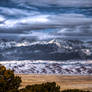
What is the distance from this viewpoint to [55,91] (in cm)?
2878

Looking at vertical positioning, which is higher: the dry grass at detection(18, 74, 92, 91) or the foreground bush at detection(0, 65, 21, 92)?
the foreground bush at detection(0, 65, 21, 92)

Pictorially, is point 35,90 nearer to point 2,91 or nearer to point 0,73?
point 2,91

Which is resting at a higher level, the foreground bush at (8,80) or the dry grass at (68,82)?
the foreground bush at (8,80)

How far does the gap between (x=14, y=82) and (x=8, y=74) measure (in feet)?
4.49

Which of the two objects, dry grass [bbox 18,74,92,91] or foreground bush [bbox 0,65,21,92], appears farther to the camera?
dry grass [bbox 18,74,92,91]

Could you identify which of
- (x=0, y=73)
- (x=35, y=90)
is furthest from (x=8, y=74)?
(x=35, y=90)

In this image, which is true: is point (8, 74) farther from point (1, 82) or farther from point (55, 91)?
point (55, 91)

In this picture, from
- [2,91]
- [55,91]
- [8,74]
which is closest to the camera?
[55,91]

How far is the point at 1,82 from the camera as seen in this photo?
3359 cm

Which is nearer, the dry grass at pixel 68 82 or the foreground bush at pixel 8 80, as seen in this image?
the foreground bush at pixel 8 80

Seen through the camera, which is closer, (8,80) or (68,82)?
(8,80)

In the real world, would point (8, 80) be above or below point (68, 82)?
above

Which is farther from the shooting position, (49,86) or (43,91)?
(49,86)

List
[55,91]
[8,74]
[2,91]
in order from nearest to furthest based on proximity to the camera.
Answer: [55,91] → [2,91] → [8,74]
